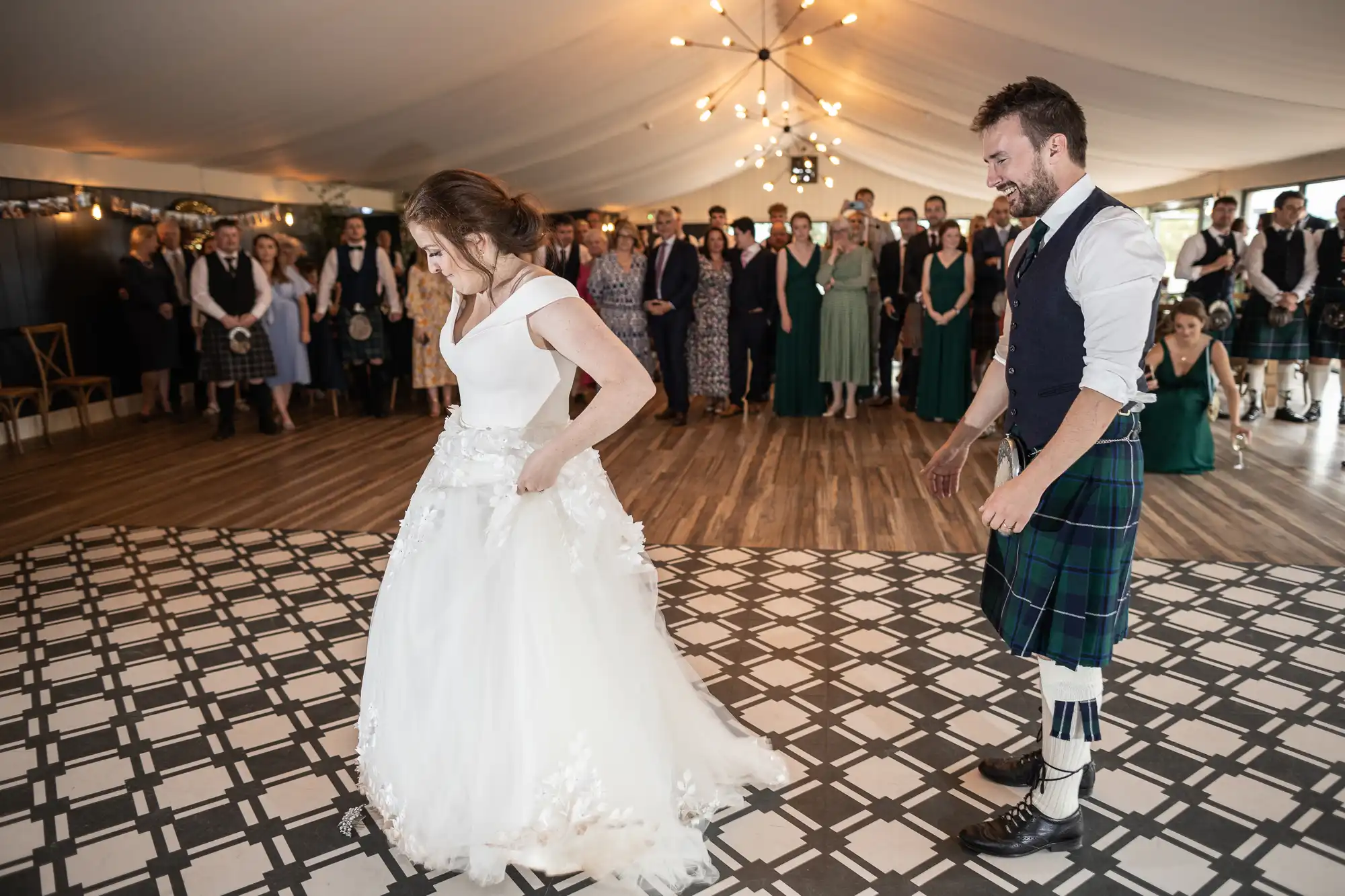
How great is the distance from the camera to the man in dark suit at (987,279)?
653cm

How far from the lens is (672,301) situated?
675cm

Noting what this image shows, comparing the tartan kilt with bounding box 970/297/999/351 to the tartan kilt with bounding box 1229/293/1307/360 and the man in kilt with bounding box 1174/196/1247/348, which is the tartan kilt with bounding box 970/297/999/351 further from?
the tartan kilt with bounding box 1229/293/1307/360

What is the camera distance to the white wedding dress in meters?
1.76

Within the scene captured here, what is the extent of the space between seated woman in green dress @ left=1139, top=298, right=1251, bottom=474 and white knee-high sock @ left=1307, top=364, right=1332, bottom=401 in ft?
6.58

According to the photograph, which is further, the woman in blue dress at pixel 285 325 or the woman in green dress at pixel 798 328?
the woman in blue dress at pixel 285 325

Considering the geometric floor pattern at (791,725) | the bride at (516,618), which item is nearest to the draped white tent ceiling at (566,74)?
the geometric floor pattern at (791,725)

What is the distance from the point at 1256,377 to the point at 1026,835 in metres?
6.14

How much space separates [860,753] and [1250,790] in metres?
0.92

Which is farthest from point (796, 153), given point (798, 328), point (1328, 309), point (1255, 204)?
point (1328, 309)

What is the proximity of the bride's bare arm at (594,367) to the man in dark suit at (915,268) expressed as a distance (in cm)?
550

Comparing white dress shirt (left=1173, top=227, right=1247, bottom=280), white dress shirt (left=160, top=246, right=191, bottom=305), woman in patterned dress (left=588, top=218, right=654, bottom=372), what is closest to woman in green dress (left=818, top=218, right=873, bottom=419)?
woman in patterned dress (left=588, top=218, right=654, bottom=372)

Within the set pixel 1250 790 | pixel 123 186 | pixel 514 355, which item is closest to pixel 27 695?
pixel 514 355

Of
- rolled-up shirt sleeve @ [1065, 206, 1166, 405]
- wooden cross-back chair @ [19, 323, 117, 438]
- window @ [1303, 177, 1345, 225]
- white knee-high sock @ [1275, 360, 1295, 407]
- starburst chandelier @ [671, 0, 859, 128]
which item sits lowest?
white knee-high sock @ [1275, 360, 1295, 407]

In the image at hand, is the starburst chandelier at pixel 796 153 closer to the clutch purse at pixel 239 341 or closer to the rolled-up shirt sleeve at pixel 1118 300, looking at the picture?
the clutch purse at pixel 239 341
